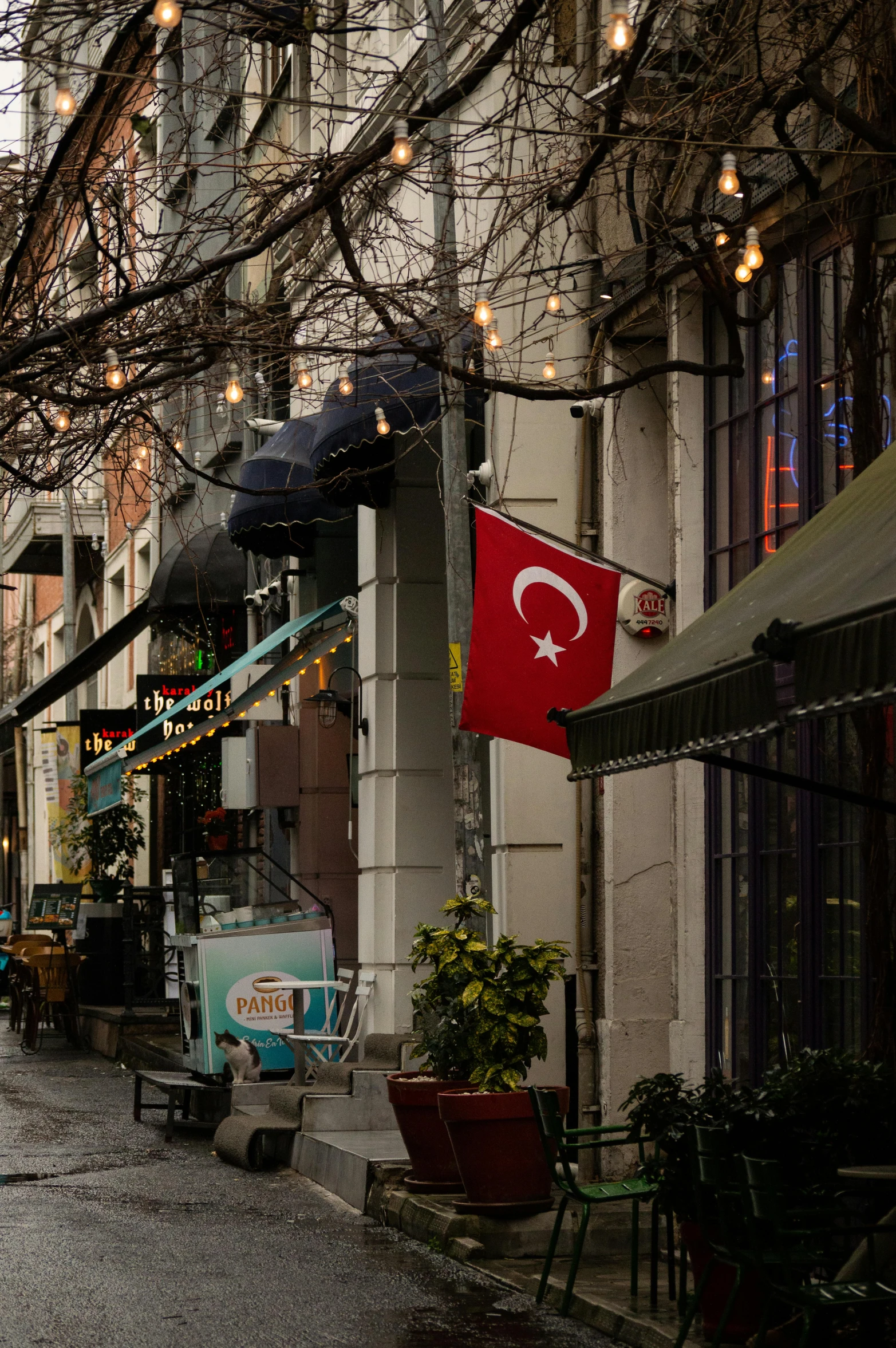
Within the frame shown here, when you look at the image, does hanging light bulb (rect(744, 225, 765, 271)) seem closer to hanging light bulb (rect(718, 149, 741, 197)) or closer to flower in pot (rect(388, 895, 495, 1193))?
hanging light bulb (rect(718, 149, 741, 197))

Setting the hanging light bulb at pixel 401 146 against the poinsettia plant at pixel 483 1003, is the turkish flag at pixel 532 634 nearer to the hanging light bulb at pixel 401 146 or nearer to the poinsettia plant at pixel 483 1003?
the poinsettia plant at pixel 483 1003

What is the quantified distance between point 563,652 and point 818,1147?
3.83 metres

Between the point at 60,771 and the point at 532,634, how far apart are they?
22041mm

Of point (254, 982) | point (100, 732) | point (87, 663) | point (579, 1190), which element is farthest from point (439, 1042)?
point (100, 732)

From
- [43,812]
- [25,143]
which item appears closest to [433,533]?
[25,143]

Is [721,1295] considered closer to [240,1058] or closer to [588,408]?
[588,408]

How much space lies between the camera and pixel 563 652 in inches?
393

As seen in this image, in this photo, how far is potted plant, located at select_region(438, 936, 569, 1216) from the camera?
9.37m

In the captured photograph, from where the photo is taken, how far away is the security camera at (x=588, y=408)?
11.8m

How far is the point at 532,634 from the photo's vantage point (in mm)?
9852

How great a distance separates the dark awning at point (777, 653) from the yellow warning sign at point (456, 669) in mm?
4635

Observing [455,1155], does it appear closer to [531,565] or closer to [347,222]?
[531,565]

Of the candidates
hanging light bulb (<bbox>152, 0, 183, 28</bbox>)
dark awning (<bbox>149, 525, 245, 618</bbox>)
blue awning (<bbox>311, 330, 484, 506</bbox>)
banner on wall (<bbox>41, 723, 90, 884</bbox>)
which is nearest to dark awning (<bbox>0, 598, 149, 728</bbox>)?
dark awning (<bbox>149, 525, 245, 618</bbox>)

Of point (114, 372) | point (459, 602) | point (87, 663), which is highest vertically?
point (114, 372)
